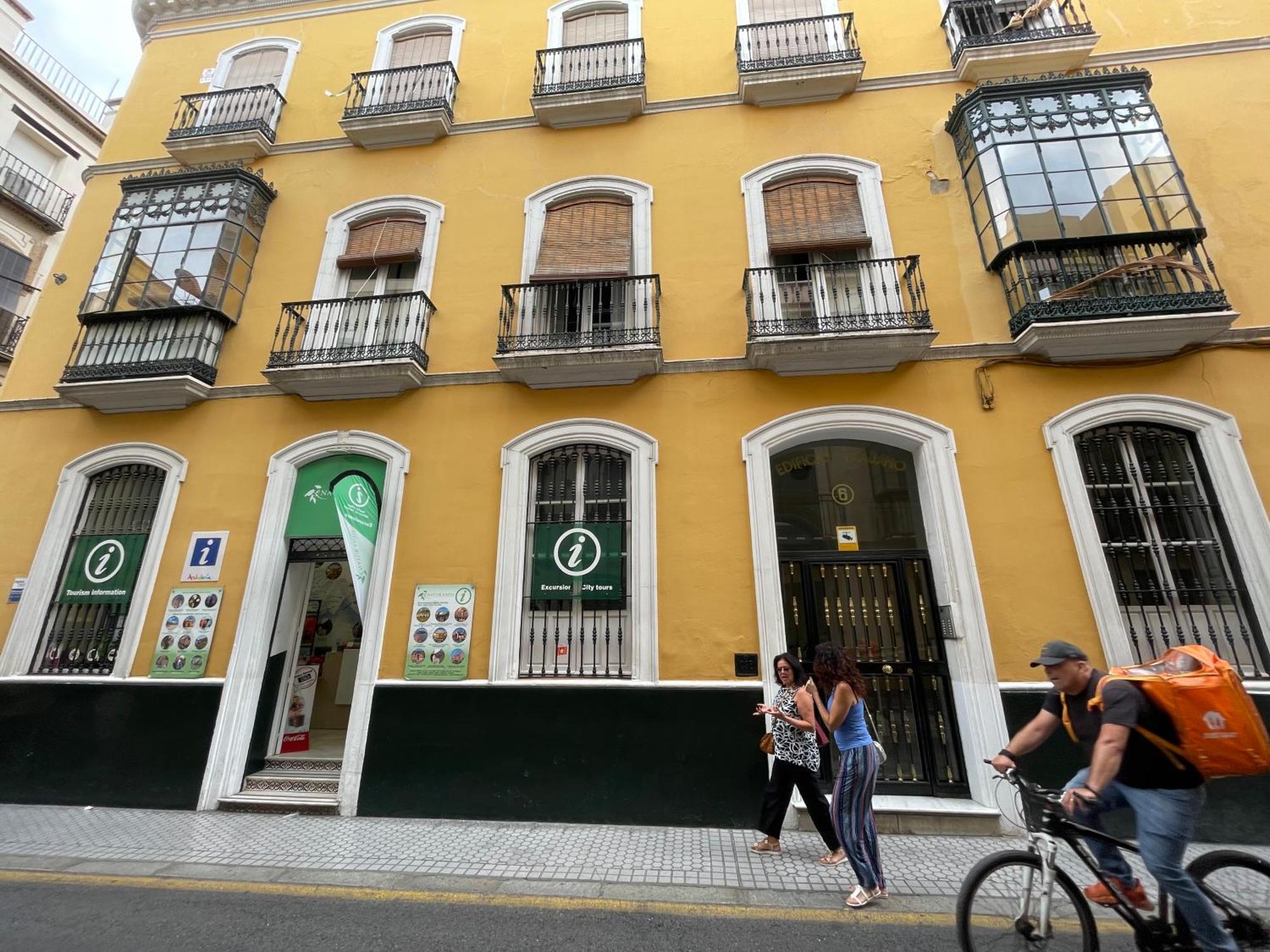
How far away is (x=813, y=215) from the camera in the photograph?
23.8 feet

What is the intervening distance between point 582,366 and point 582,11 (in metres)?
7.28

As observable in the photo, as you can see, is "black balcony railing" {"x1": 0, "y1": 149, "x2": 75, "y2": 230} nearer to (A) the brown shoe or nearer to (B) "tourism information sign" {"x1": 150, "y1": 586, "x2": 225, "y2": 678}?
(B) "tourism information sign" {"x1": 150, "y1": 586, "x2": 225, "y2": 678}

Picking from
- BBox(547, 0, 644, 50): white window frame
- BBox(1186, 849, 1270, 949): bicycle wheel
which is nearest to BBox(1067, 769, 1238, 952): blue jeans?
BBox(1186, 849, 1270, 949): bicycle wheel

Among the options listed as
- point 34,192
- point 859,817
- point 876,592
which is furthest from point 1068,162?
point 34,192

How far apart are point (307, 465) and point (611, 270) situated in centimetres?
469

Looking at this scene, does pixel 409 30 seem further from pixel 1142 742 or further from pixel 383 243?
pixel 1142 742

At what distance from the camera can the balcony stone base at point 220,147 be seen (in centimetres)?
863

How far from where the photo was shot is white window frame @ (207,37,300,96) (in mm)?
9680

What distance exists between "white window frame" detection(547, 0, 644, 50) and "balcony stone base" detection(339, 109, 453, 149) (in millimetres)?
2379

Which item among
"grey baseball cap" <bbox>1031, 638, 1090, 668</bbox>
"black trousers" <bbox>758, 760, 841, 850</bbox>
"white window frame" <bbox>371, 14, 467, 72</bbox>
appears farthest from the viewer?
"white window frame" <bbox>371, 14, 467, 72</bbox>

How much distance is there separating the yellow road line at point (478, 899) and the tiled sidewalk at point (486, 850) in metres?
0.17

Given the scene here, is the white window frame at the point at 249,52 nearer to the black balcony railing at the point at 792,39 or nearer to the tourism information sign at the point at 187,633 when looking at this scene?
the black balcony railing at the point at 792,39

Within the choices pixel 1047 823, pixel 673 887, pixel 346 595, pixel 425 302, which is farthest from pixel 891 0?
pixel 346 595

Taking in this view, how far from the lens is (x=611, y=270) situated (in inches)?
286
